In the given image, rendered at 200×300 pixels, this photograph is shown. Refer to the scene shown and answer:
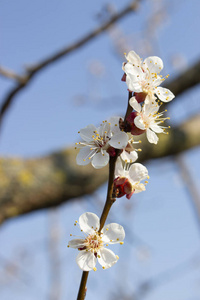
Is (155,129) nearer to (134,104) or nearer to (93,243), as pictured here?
(134,104)

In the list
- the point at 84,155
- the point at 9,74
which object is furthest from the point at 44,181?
the point at 84,155

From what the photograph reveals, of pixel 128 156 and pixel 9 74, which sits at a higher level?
pixel 9 74

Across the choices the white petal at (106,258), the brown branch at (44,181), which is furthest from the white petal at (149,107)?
the brown branch at (44,181)

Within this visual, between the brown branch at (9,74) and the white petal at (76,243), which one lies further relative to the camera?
the brown branch at (9,74)

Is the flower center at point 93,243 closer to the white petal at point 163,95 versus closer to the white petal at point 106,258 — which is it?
the white petal at point 106,258

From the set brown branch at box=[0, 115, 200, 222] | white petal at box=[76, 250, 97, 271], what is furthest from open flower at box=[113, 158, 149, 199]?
brown branch at box=[0, 115, 200, 222]

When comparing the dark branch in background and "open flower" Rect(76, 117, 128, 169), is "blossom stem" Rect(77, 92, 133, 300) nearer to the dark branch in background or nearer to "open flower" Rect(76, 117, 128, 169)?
"open flower" Rect(76, 117, 128, 169)

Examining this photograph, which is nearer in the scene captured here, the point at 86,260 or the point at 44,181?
the point at 86,260

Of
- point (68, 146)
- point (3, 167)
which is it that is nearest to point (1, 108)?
point (3, 167)
